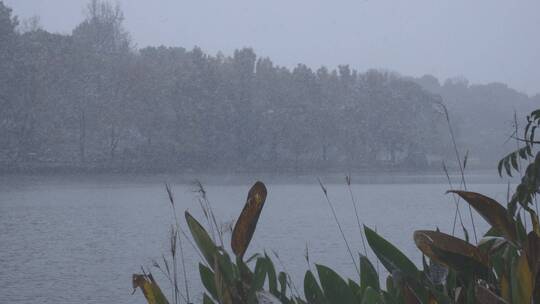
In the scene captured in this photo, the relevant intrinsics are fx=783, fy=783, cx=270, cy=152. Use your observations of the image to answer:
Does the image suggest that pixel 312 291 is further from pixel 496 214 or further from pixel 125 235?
pixel 125 235

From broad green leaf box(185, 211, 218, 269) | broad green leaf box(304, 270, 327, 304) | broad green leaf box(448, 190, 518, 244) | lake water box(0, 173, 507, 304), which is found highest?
broad green leaf box(448, 190, 518, 244)

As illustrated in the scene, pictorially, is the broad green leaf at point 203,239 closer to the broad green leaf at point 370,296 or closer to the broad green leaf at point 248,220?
the broad green leaf at point 248,220

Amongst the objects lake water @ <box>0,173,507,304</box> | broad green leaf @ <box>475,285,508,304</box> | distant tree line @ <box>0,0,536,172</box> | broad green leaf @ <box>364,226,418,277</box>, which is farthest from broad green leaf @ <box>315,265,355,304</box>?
distant tree line @ <box>0,0,536,172</box>

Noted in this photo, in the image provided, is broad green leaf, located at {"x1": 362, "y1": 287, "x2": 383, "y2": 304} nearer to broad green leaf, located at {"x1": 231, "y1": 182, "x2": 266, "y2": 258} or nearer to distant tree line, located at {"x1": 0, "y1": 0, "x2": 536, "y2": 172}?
broad green leaf, located at {"x1": 231, "y1": 182, "x2": 266, "y2": 258}

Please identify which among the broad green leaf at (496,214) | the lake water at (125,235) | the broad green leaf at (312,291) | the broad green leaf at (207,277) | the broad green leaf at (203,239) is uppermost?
the broad green leaf at (496,214)

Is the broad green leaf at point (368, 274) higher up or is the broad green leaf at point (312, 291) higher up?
the broad green leaf at point (368, 274)

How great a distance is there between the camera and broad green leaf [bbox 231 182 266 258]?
4.54ft

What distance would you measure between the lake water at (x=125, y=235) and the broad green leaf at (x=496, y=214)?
1203 mm

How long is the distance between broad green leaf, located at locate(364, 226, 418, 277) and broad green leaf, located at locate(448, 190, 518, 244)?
0.17 m

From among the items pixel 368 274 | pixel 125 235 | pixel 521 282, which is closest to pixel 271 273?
pixel 368 274

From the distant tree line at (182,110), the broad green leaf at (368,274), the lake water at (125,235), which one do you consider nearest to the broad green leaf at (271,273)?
the broad green leaf at (368,274)

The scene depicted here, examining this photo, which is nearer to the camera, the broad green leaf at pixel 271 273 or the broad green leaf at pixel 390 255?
the broad green leaf at pixel 390 255

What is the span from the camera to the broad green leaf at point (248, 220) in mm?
1385

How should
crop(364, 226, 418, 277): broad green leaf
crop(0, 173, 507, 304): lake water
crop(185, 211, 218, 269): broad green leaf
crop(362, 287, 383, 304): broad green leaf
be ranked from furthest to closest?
crop(0, 173, 507, 304): lake water < crop(185, 211, 218, 269): broad green leaf < crop(364, 226, 418, 277): broad green leaf < crop(362, 287, 383, 304): broad green leaf
